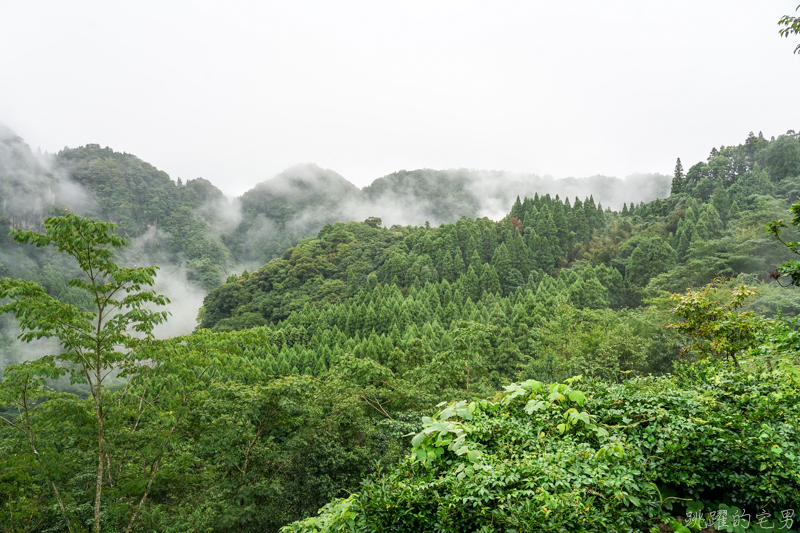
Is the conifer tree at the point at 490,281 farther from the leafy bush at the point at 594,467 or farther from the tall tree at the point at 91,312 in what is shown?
the leafy bush at the point at 594,467

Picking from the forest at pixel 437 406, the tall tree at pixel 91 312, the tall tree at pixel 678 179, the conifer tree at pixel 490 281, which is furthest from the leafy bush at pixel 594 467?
the tall tree at pixel 678 179

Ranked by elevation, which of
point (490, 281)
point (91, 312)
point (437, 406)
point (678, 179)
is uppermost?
point (678, 179)

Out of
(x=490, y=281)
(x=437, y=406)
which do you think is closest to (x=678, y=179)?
(x=490, y=281)

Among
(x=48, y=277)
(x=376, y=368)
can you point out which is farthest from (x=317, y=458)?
(x=48, y=277)

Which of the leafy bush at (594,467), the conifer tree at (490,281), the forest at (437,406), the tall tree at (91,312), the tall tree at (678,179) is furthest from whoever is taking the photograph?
the tall tree at (678,179)

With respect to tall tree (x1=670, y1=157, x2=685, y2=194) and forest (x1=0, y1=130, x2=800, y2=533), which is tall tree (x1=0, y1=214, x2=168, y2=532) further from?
tall tree (x1=670, y1=157, x2=685, y2=194)

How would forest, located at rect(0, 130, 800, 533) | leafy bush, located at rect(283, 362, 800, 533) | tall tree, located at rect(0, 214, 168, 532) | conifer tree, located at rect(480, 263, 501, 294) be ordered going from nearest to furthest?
leafy bush, located at rect(283, 362, 800, 533) < forest, located at rect(0, 130, 800, 533) < tall tree, located at rect(0, 214, 168, 532) < conifer tree, located at rect(480, 263, 501, 294)

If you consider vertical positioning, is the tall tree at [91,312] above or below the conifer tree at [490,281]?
above

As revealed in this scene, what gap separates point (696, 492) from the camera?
246 centimetres

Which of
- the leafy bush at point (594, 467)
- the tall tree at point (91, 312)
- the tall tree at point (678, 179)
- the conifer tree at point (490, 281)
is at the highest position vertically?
the tall tree at point (678, 179)

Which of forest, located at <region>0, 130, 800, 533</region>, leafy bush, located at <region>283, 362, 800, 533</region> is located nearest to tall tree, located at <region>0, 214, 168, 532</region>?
forest, located at <region>0, 130, 800, 533</region>

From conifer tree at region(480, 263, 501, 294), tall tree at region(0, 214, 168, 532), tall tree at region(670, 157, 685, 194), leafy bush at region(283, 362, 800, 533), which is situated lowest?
conifer tree at region(480, 263, 501, 294)

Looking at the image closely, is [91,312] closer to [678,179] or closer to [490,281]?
[490,281]

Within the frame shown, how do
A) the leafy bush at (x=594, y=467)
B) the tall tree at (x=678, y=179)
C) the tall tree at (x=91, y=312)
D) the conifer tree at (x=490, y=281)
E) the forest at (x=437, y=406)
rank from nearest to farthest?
the leafy bush at (x=594, y=467), the forest at (x=437, y=406), the tall tree at (x=91, y=312), the conifer tree at (x=490, y=281), the tall tree at (x=678, y=179)
